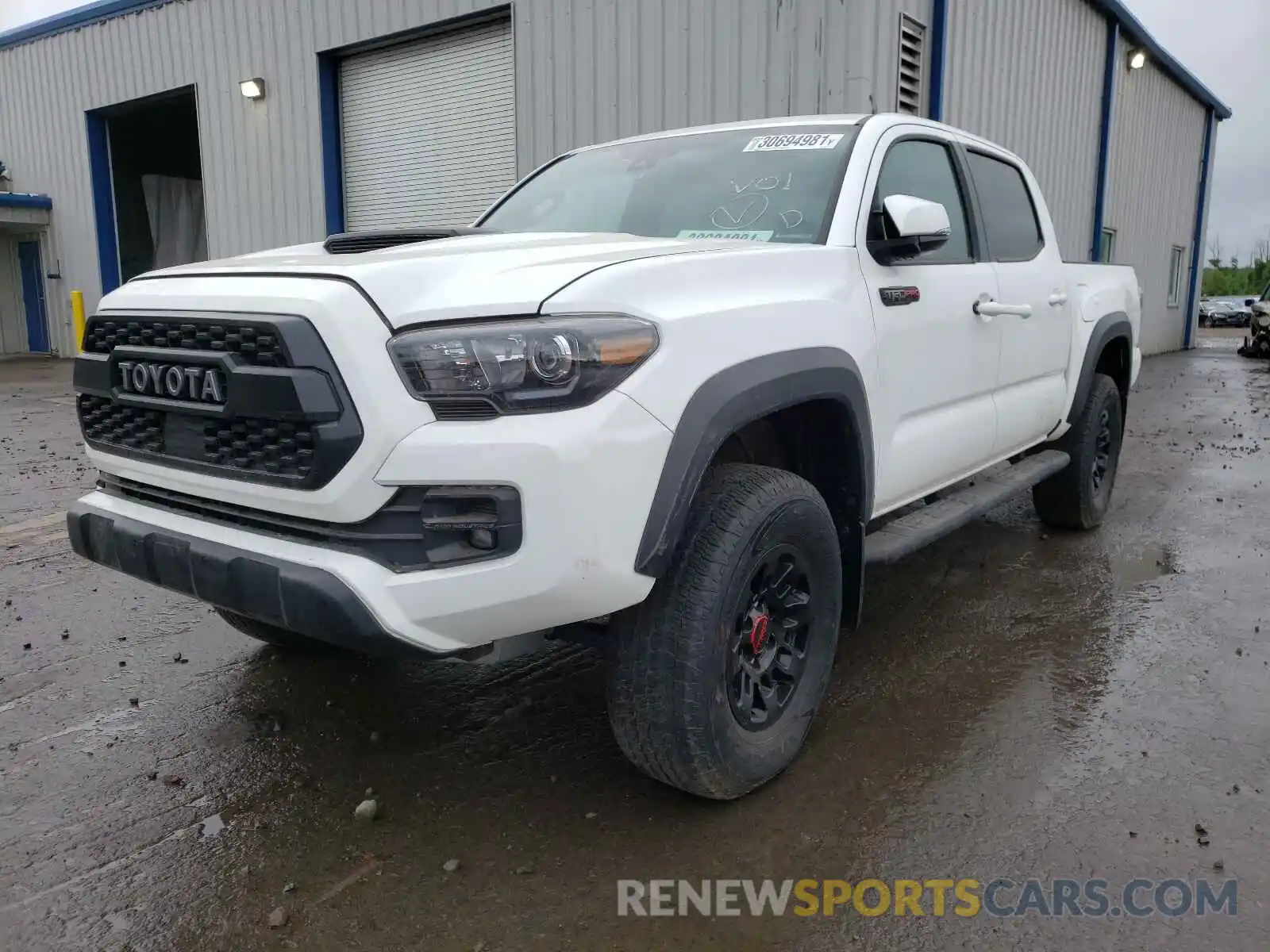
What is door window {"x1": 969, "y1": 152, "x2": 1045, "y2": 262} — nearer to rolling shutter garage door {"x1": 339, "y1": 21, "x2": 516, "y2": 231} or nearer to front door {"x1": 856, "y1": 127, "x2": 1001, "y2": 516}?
front door {"x1": 856, "y1": 127, "x2": 1001, "y2": 516}

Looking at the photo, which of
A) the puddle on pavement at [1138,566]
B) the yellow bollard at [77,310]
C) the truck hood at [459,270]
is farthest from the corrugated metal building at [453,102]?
the truck hood at [459,270]

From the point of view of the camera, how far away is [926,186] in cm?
379

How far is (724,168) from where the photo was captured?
3.54m

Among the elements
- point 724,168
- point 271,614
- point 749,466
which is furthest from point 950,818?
point 724,168

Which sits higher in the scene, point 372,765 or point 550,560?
point 550,560

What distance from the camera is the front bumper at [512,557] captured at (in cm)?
208

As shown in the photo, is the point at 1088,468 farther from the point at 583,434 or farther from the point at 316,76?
the point at 316,76

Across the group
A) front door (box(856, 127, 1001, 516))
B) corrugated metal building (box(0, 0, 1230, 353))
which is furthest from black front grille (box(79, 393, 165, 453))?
corrugated metal building (box(0, 0, 1230, 353))

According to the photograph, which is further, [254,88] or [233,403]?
[254,88]

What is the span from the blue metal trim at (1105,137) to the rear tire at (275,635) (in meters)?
13.9

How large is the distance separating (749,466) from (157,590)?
314cm

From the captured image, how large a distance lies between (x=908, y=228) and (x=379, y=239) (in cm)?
158

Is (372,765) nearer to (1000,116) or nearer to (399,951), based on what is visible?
(399,951)

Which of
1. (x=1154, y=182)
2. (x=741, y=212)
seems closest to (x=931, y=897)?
(x=741, y=212)
